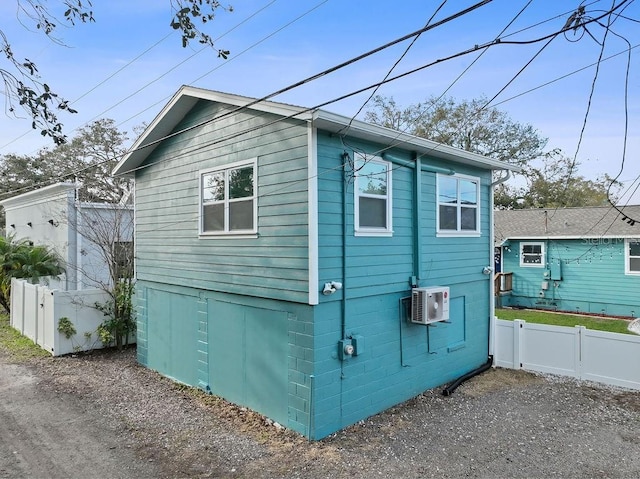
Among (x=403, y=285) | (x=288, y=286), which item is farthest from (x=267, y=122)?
(x=403, y=285)

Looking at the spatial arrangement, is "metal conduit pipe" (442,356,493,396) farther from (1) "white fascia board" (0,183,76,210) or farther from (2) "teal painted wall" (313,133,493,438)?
(1) "white fascia board" (0,183,76,210)

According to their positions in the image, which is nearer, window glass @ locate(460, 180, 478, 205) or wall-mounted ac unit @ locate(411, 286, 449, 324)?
wall-mounted ac unit @ locate(411, 286, 449, 324)

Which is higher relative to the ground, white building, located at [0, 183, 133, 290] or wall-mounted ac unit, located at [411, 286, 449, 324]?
white building, located at [0, 183, 133, 290]

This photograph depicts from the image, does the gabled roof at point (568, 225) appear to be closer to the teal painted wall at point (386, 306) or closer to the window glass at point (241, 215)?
the teal painted wall at point (386, 306)

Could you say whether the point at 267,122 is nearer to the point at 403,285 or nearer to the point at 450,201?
the point at 403,285

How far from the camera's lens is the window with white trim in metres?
8.20

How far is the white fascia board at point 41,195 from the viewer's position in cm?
1344

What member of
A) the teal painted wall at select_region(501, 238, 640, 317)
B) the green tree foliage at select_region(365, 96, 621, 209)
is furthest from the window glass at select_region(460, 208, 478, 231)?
the green tree foliage at select_region(365, 96, 621, 209)

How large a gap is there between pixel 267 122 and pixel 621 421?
22.1 feet

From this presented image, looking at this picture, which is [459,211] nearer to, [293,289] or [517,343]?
[517,343]

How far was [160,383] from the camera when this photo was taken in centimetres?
830

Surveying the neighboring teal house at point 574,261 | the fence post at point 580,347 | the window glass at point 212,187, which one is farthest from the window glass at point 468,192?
the neighboring teal house at point 574,261

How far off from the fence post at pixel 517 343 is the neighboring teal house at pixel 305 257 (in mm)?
557

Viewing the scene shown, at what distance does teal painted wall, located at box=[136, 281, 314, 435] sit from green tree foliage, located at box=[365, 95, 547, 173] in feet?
63.3
